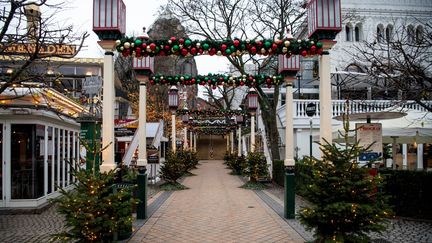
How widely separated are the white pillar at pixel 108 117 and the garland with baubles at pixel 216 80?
156 inches

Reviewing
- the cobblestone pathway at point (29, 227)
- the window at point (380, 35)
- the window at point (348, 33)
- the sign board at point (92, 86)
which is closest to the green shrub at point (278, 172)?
the window at point (380, 35)

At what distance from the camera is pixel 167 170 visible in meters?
18.0

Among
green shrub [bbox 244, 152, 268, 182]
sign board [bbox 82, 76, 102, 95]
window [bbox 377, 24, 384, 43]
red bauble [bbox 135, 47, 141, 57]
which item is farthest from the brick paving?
green shrub [bbox 244, 152, 268, 182]

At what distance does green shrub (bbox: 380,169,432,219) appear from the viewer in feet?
32.5

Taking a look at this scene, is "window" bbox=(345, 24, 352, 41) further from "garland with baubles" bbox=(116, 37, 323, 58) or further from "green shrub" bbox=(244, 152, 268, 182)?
"garland with baubles" bbox=(116, 37, 323, 58)

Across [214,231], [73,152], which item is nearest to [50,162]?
[73,152]

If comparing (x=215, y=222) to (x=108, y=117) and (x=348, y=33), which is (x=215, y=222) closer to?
(x=108, y=117)

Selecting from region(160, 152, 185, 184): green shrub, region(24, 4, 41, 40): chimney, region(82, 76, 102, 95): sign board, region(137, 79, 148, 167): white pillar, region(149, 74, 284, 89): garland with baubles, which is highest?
region(24, 4, 41, 40): chimney

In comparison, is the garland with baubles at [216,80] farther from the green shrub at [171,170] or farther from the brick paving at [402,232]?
the green shrub at [171,170]

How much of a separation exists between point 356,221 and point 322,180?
2.55ft

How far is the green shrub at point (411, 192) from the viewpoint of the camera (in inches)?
390

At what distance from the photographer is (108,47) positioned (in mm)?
8156

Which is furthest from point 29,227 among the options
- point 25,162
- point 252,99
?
point 252,99

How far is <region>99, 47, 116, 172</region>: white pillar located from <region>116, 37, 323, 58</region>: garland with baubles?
0.41 meters
